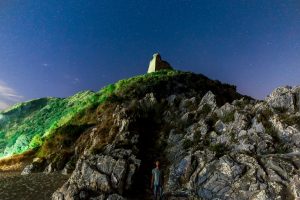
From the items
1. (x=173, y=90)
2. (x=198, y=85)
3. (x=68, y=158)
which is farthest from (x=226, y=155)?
(x=198, y=85)

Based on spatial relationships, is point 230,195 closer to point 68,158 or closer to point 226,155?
point 226,155

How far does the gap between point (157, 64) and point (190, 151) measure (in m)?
80.8

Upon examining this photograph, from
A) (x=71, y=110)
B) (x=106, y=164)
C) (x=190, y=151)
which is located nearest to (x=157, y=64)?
(x=71, y=110)

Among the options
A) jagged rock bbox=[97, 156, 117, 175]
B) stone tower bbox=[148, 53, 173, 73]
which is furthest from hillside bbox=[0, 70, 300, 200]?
stone tower bbox=[148, 53, 173, 73]

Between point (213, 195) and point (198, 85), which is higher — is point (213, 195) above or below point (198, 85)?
below

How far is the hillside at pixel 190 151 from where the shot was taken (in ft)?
97.8

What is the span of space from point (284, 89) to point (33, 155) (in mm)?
46718

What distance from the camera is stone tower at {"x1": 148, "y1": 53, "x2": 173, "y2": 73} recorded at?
380 ft

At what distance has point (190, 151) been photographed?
125 feet

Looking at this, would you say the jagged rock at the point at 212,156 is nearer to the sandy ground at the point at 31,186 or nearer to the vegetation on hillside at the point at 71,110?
the sandy ground at the point at 31,186

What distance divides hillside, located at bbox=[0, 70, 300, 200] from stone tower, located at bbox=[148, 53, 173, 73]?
192 ft

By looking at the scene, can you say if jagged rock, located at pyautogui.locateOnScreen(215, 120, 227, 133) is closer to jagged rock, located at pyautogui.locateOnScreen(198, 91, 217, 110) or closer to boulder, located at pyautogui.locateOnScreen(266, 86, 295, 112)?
jagged rock, located at pyautogui.locateOnScreen(198, 91, 217, 110)

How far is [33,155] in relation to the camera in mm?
64125

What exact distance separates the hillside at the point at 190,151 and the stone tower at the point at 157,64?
58436mm
